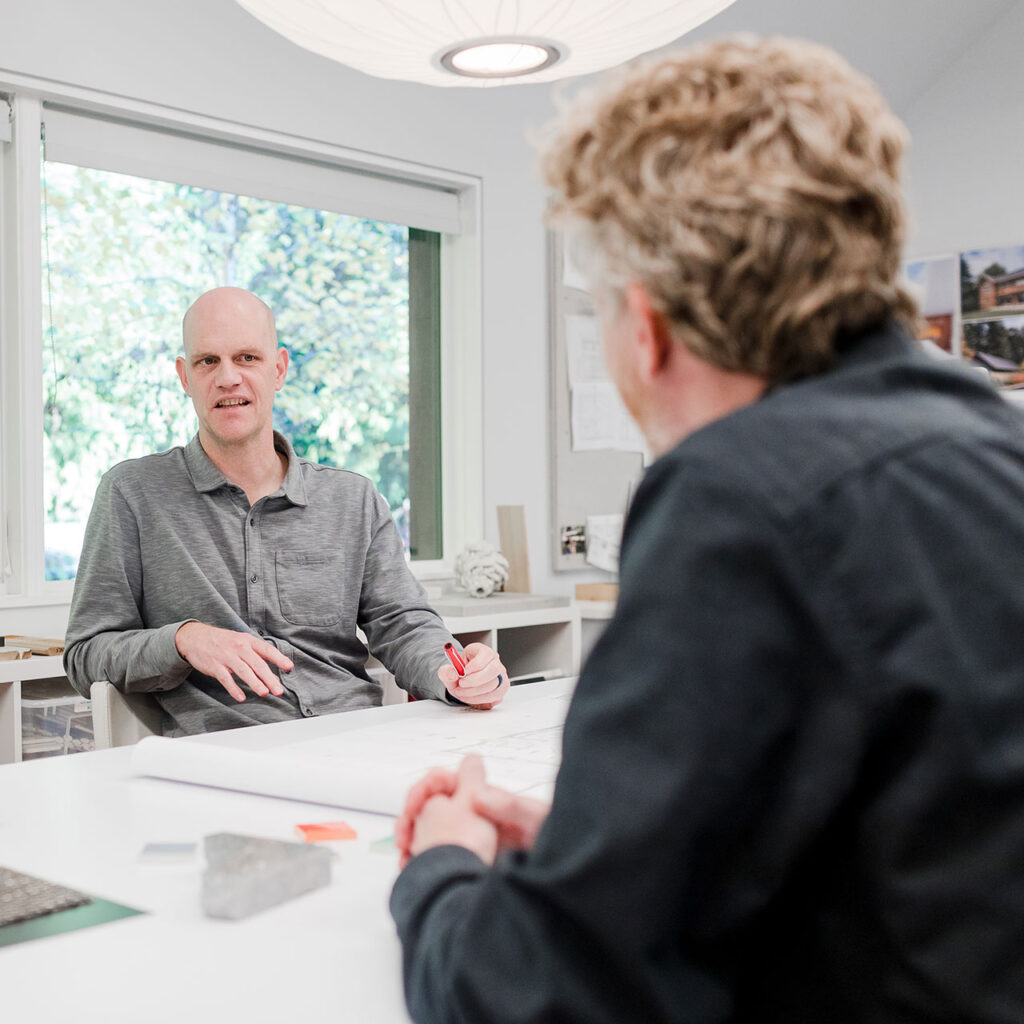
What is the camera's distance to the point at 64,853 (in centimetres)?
107

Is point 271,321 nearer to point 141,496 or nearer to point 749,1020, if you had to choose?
point 141,496

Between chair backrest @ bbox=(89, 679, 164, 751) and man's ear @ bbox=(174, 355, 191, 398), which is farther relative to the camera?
man's ear @ bbox=(174, 355, 191, 398)

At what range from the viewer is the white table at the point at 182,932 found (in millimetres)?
750

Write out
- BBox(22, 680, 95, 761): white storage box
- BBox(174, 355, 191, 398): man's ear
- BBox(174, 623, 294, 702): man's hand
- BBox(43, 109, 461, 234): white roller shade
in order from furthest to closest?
BBox(43, 109, 461, 234): white roller shade → BBox(22, 680, 95, 761): white storage box → BBox(174, 355, 191, 398): man's ear → BBox(174, 623, 294, 702): man's hand

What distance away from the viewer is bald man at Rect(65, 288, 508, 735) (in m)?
1.95

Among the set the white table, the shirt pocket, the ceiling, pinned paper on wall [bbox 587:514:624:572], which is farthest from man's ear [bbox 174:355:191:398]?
the ceiling

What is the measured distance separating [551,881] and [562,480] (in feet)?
11.4

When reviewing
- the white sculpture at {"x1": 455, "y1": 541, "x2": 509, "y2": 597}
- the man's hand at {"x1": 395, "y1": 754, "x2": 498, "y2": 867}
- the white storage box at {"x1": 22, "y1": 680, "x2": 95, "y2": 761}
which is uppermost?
the white sculpture at {"x1": 455, "y1": 541, "x2": 509, "y2": 597}

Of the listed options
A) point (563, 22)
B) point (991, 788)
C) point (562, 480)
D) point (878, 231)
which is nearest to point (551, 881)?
point (991, 788)

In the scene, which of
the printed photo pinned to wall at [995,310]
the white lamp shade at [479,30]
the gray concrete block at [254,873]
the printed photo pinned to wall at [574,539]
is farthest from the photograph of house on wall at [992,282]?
the gray concrete block at [254,873]

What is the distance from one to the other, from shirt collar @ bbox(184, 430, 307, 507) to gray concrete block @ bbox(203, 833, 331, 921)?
1.22 m

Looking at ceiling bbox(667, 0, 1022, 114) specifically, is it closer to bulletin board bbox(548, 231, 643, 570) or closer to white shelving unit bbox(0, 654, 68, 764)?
bulletin board bbox(548, 231, 643, 570)

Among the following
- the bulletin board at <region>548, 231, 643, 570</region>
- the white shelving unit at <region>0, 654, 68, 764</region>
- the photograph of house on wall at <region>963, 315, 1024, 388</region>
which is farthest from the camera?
the photograph of house on wall at <region>963, 315, 1024, 388</region>

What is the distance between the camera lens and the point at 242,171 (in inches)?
130
